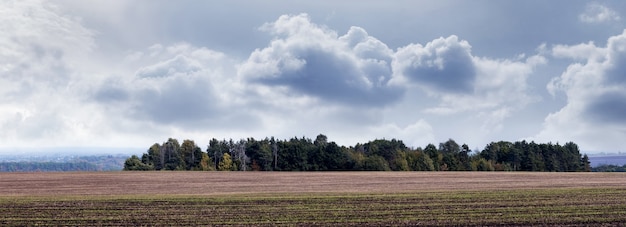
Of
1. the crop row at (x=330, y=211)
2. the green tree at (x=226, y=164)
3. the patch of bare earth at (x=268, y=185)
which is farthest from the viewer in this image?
the green tree at (x=226, y=164)

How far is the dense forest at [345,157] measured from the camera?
353 feet

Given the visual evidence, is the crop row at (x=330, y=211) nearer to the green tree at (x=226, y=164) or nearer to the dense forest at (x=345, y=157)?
the dense forest at (x=345, y=157)

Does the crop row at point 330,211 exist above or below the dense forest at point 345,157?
below

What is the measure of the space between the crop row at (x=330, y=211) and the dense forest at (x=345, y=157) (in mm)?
70962

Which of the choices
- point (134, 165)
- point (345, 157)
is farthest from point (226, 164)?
point (345, 157)

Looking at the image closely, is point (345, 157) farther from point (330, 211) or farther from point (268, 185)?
point (330, 211)

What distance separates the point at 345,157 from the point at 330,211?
79.1 m

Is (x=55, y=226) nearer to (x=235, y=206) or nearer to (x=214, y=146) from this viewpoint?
(x=235, y=206)

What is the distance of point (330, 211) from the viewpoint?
28.5m

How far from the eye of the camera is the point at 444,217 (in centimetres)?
2609

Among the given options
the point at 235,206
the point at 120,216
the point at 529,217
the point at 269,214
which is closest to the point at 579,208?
the point at 529,217

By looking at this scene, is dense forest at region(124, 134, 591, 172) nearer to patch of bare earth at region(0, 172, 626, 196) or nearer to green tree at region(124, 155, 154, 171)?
green tree at region(124, 155, 154, 171)

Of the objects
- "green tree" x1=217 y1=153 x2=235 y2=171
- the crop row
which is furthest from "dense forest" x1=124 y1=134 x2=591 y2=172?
the crop row

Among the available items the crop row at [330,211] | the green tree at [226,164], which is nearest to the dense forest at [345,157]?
the green tree at [226,164]
